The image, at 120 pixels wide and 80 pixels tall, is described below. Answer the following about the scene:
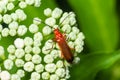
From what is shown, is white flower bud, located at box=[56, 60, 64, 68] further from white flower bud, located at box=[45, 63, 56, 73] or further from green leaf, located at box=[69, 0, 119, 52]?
green leaf, located at box=[69, 0, 119, 52]

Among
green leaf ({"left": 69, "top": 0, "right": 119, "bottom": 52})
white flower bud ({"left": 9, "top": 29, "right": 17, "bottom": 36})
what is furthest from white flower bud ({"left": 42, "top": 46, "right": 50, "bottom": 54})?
green leaf ({"left": 69, "top": 0, "right": 119, "bottom": 52})

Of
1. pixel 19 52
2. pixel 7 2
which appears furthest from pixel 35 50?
pixel 7 2

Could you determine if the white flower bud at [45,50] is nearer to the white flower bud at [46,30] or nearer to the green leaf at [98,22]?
the white flower bud at [46,30]

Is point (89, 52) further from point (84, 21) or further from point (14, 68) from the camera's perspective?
point (14, 68)

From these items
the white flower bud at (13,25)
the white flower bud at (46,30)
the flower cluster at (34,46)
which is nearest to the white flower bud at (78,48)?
the flower cluster at (34,46)

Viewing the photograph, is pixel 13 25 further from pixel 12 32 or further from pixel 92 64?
pixel 92 64

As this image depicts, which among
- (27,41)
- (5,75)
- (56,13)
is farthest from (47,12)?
(5,75)
